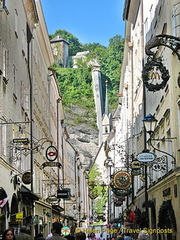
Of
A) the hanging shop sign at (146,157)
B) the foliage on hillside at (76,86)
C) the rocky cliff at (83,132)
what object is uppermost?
the foliage on hillside at (76,86)

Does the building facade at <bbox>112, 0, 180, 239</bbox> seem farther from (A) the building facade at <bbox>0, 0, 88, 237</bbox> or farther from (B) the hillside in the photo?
(B) the hillside

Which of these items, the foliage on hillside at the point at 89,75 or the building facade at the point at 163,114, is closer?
the building facade at the point at 163,114

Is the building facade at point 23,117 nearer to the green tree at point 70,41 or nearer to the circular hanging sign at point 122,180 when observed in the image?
the circular hanging sign at point 122,180

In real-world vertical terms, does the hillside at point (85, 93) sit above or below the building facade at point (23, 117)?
above

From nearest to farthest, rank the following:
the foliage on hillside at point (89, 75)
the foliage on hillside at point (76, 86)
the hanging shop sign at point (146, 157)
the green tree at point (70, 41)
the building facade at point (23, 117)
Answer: the hanging shop sign at point (146, 157) < the building facade at point (23, 117) < the foliage on hillside at point (76, 86) < the foliage on hillside at point (89, 75) < the green tree at point (70, 41)

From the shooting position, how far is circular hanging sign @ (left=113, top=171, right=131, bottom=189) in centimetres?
2784

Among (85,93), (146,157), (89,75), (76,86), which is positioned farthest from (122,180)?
(89,75)

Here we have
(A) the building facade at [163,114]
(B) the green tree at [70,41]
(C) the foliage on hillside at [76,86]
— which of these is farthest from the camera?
(B) the green tree at [70,41]

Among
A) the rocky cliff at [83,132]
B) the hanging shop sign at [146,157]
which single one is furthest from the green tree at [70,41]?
the hanging shop sign at [146,157]

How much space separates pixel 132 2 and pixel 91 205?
90.0 metres

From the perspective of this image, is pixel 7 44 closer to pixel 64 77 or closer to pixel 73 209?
pixel 73 209

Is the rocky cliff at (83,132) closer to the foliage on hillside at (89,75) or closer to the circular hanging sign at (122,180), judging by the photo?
the foliage on hillside at (89,75)

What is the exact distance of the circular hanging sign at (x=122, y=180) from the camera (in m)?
27.8

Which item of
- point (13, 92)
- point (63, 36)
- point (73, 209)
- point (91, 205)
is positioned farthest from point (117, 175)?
point (63, 36)
